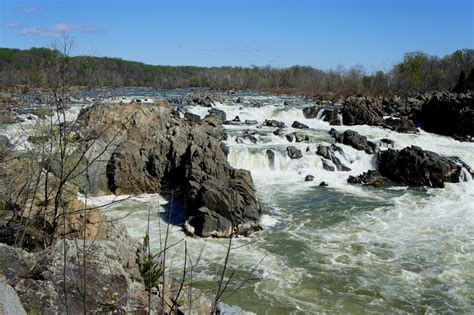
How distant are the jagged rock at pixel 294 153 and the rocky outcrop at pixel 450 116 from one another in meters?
16.4

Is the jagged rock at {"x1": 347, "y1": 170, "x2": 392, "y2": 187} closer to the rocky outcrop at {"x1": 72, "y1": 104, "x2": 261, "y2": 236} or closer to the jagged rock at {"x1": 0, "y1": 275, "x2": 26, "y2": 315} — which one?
the rocky outcrop at {"x1": 72, "y1": 104, "x2": 261, "y2": 236}

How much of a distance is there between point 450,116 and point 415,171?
18341 mm

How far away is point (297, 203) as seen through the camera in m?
18.7

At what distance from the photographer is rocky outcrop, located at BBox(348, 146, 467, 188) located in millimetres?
22156

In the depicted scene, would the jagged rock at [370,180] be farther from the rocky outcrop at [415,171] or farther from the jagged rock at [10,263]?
the jagged rock at [10,263]

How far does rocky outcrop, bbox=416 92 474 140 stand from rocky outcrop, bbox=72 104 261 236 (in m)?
23.4

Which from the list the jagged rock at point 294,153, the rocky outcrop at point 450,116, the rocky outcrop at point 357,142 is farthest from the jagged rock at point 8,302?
the rocky outcrop at point 450,116

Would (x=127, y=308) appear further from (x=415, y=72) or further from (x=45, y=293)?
(x=415, y=72)

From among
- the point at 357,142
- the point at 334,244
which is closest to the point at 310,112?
the point at 357,142

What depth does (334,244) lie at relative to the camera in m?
14.3

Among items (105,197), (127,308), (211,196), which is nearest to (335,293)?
(211,196)

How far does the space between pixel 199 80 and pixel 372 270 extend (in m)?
117

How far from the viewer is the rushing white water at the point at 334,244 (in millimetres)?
10773

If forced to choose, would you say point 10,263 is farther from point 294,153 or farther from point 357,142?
point 357,142
